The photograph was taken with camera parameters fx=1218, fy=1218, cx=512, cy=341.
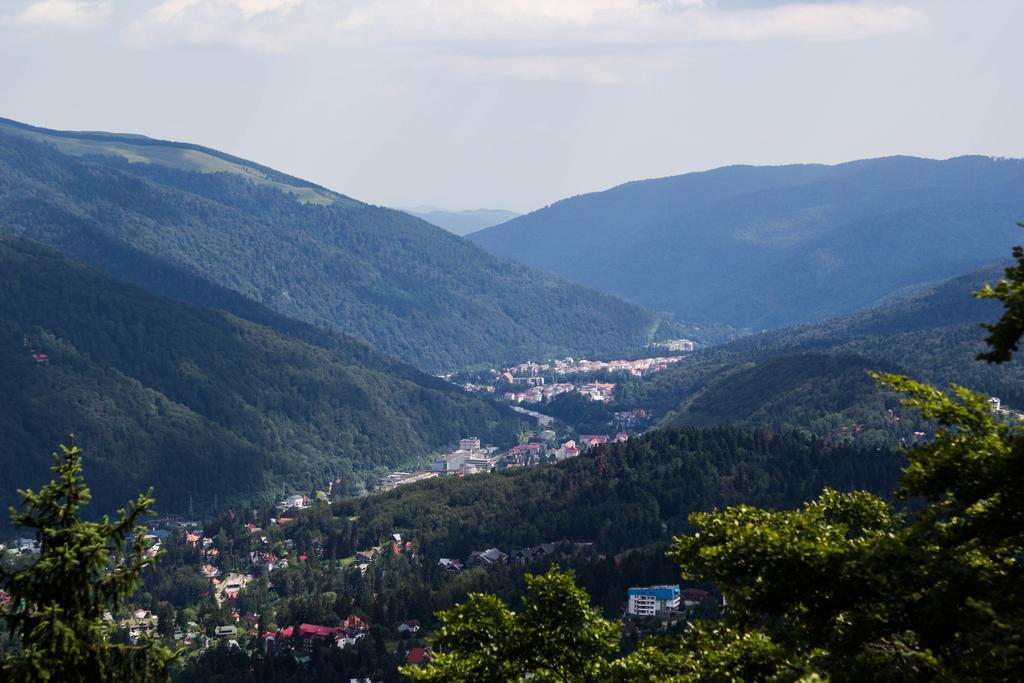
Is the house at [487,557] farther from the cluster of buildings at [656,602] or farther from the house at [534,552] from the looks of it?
the cluster of buildings at [656,602]

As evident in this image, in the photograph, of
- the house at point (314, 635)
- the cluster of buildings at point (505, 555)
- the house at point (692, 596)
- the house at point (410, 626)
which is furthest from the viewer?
the cluster of buildings at point (505, 555)

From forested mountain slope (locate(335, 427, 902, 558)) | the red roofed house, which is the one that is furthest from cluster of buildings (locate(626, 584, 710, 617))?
forested mountain slope (locate(335, 427, 902, 558))

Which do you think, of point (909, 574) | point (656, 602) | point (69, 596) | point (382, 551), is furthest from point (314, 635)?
point (909, 574)

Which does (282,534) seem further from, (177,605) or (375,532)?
(177,605)

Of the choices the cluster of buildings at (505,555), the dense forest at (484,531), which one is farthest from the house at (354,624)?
the cluster of buildings at (505,555)

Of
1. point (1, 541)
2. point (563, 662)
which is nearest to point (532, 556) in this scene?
point (1, 541)
